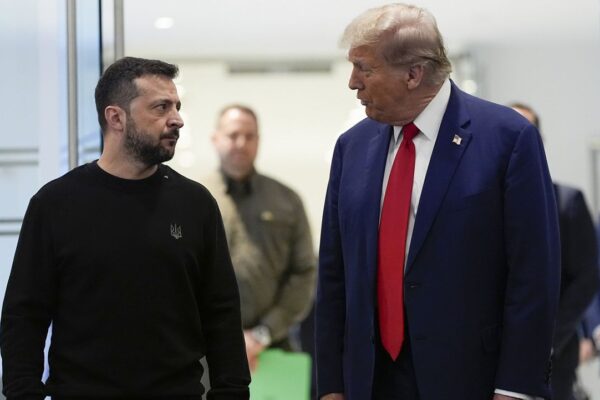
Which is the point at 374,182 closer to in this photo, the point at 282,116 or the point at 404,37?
the point at 404,37

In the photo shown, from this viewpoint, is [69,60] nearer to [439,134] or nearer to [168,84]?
[168,84]

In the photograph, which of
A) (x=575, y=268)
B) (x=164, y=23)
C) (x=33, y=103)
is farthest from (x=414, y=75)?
(x=164, y=23)

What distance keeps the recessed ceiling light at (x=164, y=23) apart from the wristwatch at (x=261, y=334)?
162 inches

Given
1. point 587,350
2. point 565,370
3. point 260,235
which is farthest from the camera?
point 260,235

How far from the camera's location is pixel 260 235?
5.89m

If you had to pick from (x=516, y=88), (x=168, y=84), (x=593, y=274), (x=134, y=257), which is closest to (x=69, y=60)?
(x=168, y=84)

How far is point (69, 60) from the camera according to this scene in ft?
12.0

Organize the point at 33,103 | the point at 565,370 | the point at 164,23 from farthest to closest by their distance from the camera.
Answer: the point at 164,23 < the point at 565,370 < the point at 33,103

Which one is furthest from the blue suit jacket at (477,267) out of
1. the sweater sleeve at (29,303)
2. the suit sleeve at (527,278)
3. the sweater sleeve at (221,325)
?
the sweater sleeve at (29,303)

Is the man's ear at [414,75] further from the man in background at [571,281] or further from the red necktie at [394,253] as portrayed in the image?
the man in background at [571,281]

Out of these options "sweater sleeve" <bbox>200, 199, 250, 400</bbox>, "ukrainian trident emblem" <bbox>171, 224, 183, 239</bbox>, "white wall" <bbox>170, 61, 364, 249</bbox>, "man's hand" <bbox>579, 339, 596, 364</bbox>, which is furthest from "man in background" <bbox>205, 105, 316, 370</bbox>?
"white wall" <bbox>170, 61, 364, 249</bbox>

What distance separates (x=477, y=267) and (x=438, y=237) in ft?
0.35

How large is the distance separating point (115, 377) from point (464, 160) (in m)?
0.90

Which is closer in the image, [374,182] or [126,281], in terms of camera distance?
[126,281]
